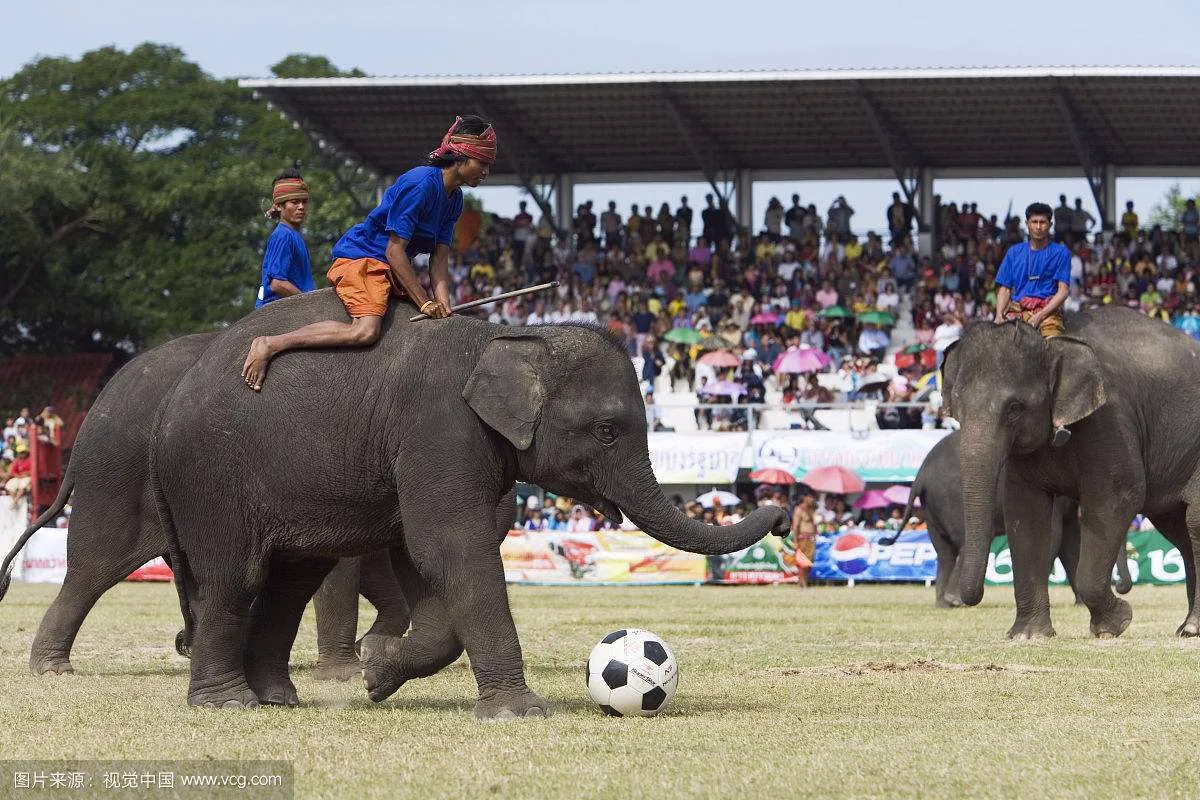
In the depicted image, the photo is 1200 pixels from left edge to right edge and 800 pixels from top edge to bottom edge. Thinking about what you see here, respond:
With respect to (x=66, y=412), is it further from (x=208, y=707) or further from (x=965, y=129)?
(x=208, y=707)

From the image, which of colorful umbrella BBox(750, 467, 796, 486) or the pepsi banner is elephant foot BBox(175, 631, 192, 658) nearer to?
the pepsi banner

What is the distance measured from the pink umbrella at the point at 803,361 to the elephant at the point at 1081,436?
857 inches

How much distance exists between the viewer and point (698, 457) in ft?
116

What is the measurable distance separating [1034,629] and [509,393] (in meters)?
7.03

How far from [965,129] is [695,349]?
9.08 m

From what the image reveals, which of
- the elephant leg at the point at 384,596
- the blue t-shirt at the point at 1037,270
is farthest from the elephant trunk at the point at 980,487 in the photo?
the elephant leg at the point at 384,596

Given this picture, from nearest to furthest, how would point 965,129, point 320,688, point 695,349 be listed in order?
point 320,688 < point 695,349 < point 965,129

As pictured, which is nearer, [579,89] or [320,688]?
[320,688]

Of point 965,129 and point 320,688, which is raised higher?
point 965,129

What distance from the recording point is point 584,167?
4881 centimetres

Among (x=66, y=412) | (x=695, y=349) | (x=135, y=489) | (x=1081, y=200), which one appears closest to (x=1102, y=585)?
(x=135, y=489)

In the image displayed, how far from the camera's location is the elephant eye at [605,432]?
9.49 meters

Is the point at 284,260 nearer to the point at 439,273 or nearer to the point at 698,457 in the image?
the point at 439,273

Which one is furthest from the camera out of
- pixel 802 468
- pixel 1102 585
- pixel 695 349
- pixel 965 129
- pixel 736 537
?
pixel 965 129
